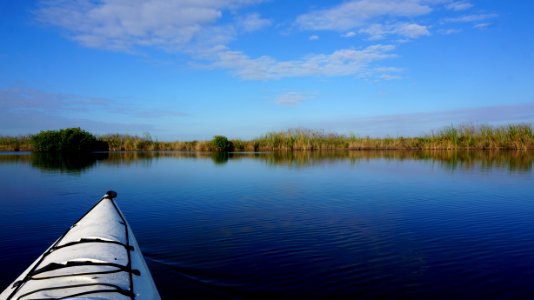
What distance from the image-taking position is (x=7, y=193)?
12180mm

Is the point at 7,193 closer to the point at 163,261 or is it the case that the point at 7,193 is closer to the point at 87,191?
the point at 87,191

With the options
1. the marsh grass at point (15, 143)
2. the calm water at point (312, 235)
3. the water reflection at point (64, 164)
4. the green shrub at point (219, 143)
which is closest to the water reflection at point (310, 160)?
the water reflection at point (64, 164)

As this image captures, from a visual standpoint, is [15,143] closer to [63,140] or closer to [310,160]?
[63,140]

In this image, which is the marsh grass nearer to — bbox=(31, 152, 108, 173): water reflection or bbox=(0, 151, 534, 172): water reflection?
bbox=(0, 151, 534, 172): water reflection

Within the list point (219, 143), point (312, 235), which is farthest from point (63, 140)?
point (312, 235)

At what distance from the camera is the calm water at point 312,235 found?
15.6ft

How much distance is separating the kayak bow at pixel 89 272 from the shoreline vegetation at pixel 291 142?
42340mm

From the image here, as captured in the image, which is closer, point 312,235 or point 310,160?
point 312,235

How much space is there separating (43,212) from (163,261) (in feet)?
17.7

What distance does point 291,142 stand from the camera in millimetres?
46500

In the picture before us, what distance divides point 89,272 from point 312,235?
4398 mm

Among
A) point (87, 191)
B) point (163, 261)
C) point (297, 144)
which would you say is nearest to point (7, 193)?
point (87, 191)

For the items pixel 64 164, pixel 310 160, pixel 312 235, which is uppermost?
pixel 64 164

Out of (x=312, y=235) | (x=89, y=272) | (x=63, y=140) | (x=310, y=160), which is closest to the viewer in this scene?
(x=89, y=272)
